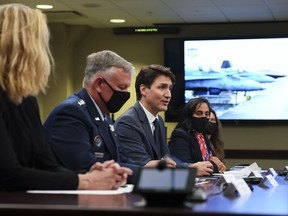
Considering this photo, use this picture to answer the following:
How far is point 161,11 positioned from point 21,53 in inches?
218

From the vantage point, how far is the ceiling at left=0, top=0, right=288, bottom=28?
671 cm

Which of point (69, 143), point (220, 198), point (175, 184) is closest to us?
point (175, 184)

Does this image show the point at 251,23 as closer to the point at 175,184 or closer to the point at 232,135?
the point at 232,135

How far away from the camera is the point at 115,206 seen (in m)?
1.50

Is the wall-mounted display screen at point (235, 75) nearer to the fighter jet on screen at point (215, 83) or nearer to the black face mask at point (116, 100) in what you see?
the fighter jet on screen at point (215, 83)

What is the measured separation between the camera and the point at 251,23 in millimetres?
8336

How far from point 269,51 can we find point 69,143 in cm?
625

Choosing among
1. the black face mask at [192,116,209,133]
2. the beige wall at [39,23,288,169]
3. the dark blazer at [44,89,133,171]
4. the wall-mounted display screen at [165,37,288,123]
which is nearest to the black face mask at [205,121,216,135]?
the black face mask at [192,116,209,133]

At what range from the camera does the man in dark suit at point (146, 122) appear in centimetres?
338

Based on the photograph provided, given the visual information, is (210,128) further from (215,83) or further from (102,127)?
(215,83)

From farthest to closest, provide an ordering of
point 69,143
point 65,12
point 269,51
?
1. point 269,51
2. point 65,12
3. point 69,143

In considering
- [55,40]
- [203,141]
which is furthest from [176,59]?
[203,141]

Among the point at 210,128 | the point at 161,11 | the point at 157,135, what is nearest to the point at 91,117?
the point at 157,135

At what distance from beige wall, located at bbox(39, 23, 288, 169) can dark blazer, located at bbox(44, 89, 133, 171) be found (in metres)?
5.53
